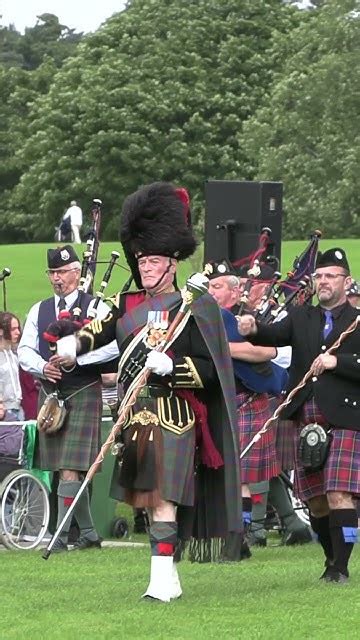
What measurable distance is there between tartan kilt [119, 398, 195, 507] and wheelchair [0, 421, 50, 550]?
3502 mm

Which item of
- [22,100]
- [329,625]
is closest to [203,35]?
[22,100]

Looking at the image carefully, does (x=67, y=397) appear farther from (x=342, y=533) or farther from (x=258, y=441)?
(x=342, y=533)

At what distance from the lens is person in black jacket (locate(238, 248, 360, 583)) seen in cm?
914

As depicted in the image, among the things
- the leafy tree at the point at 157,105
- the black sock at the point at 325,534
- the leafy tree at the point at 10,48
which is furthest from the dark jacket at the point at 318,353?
the leafy tree at the point at 10,48

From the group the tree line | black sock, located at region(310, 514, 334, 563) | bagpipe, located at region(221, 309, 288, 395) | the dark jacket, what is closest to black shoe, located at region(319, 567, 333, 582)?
black sock, located at region(310, 514, 334, 563)

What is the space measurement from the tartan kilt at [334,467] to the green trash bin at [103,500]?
9.93 feet

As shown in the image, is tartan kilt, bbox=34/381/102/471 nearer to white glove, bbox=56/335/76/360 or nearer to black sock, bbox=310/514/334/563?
black sock, bbox=310/514/334/563

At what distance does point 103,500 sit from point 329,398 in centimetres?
343

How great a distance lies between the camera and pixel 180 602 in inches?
326

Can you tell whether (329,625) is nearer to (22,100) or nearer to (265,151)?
(265,151)

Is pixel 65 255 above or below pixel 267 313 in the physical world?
above

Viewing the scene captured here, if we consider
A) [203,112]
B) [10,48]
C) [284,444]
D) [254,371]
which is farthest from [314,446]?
[10,48]

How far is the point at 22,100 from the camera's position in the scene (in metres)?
65.1

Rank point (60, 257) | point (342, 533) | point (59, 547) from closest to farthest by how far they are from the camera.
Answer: point (342, 533)
point (59, 547)
point (60, 257)
